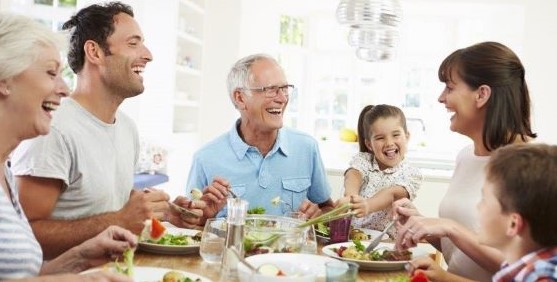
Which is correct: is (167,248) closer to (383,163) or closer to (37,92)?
(37,92)

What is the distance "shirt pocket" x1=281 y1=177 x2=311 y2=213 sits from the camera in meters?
2.66

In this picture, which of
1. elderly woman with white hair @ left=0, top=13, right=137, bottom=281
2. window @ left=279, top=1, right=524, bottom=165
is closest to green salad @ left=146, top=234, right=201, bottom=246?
elderly woman with white hair @ left=0, top=13, right=137, bottom=281

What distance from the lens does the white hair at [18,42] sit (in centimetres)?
146

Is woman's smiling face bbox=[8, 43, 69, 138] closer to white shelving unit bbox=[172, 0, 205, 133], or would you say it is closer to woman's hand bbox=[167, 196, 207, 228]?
woman's hand bbox=[167, 196, 207, 228]

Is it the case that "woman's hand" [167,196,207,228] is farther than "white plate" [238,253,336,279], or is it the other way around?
"woman's hand" [167,196,207,228]

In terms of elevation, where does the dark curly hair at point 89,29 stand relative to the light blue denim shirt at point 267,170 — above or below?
above

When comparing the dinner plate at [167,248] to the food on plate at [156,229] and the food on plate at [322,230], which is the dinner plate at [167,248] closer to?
the food on plate at [156,229]

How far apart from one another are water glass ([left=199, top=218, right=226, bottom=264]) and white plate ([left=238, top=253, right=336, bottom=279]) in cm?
12

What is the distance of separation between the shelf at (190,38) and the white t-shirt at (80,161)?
4049 millimetres

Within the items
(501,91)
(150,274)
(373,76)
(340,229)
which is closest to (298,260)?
(150,274)

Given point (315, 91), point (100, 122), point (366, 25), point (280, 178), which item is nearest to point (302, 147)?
point (280, 178)

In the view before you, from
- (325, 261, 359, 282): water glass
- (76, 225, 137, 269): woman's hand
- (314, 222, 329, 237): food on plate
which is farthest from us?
(314, 222, 329, 237): food on plate

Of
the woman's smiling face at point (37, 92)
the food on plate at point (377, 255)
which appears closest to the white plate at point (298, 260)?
the food on plate at point (377, 255)

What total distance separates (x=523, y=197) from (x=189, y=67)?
5.67 m
